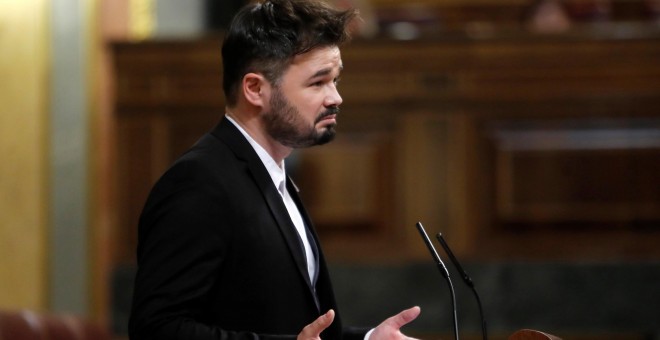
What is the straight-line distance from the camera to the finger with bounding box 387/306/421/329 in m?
1.95

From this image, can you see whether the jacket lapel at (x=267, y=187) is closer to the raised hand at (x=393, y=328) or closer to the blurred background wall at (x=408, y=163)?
the raised hand at (x=393, y=328)

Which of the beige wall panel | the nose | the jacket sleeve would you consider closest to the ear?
the nose

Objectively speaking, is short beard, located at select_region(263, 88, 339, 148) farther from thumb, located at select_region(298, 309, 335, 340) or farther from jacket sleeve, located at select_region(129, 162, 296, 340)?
thumb, located at select_region(298, 309, 335, 340)

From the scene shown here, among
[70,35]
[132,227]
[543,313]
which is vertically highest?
[70,35]

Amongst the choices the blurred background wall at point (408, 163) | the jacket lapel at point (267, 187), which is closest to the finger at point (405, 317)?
the jacket lapel at point (267, 187)

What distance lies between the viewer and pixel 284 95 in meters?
2.28

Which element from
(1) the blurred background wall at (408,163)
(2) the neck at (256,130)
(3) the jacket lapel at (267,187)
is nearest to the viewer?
(3) the jacket lapel at (267,187)

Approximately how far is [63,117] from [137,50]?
1.31 ft

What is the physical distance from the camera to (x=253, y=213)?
2.15m

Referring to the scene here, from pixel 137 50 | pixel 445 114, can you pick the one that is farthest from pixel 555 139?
pixel 137 50

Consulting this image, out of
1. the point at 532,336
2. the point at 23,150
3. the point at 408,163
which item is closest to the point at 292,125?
the point at 532,336

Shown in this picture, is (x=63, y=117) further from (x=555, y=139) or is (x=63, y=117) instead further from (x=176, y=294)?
(x=176, y=294)

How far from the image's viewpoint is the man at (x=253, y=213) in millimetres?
2041

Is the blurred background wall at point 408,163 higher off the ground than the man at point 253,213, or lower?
lower
